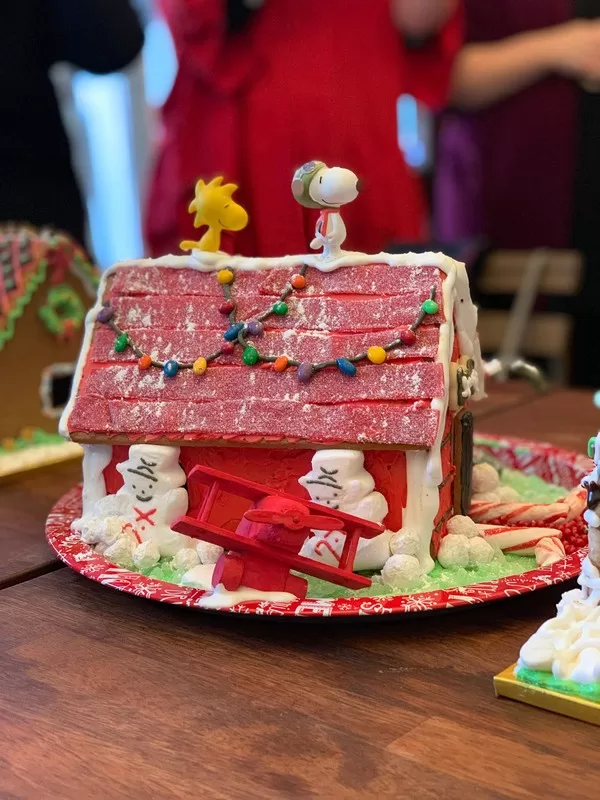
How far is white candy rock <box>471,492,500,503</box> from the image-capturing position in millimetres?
1258

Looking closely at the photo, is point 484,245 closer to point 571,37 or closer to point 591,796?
point 571,37

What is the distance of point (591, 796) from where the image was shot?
2.13 ft

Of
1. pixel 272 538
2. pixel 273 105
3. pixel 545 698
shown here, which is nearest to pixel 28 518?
pixel 272 538

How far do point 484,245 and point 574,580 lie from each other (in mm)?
2182

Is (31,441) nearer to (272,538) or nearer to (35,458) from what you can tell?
(35,458)

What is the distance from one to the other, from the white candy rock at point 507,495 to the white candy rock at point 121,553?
49 cm

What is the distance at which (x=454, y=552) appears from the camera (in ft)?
3.44

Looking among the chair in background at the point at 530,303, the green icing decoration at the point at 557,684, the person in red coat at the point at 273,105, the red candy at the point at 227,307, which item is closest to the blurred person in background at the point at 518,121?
the chair in background at the point at 530,303

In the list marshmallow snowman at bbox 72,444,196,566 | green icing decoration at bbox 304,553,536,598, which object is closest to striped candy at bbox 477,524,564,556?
green icing decoration at bbox 304,553,536,598

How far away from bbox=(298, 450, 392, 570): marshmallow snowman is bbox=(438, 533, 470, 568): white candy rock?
2.6 inches

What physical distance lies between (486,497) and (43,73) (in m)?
1.35

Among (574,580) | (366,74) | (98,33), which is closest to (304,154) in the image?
(366,74)

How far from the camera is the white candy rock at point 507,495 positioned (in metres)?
1.27

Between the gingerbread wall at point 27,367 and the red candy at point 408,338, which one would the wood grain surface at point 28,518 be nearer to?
the gingerbread wall at point 27,367
